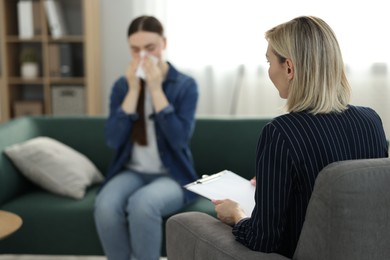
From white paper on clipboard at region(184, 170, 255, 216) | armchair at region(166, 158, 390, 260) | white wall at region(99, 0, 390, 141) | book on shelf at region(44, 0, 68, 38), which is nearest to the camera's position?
armchair at region(166, 158, 390, 260)

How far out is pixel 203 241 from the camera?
1258 mm

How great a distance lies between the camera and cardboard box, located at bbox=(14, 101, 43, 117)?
387 centimetres

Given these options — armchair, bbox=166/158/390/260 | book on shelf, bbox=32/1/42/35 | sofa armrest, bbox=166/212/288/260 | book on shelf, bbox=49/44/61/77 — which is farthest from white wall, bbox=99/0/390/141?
armchair, bbox=166/158/390/260

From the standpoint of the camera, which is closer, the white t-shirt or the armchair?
the armchair

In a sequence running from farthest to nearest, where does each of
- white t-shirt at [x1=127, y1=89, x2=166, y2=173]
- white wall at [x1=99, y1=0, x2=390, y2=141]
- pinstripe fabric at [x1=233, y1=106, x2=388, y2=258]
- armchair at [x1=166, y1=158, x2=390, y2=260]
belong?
white wall at [x1=99, y1=0, x2=390, y2=141]
white t-shirt at [x1=127, y1=89, x2=166, y2=173]
pinstripe fabric at [x1=233, y1=106, x2=388, y2=258]
armchair at [x1=166, y1=158, x2=390, y2=260]

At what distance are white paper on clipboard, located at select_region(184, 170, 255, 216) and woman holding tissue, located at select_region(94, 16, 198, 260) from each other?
0.54m

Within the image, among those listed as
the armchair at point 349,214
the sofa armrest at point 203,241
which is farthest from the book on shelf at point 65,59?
the armchair at point 349,214

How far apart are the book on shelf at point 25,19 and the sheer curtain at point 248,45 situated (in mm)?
739

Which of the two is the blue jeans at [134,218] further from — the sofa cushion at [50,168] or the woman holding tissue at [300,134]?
the woman holding tissue at [300,134]

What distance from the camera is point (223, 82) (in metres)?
3.79

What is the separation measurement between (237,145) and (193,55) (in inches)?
53.0

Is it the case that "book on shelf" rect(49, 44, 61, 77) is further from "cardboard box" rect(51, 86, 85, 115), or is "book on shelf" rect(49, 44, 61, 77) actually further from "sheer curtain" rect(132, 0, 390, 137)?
"sheer curtain" rect(132, 0, 390, 137)

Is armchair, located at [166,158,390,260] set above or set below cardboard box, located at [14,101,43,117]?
above

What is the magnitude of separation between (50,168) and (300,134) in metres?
1.55
